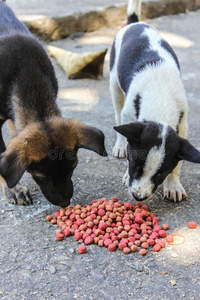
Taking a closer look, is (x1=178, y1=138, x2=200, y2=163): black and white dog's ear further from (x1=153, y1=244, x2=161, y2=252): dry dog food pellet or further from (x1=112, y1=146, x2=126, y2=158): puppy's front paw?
(x1=112, y1=146, x2=126, y2=158): puppy's front paw

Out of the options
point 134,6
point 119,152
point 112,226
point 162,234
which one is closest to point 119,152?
point 119,152

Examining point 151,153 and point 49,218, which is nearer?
point 151,153

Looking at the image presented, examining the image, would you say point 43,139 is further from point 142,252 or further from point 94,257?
point 142,252

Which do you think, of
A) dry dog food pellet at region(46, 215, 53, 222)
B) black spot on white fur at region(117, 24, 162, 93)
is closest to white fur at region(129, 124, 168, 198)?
dry dog food pellet at region(46, 215, 53, 222)

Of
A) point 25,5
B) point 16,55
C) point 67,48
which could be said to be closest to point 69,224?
point 16,55

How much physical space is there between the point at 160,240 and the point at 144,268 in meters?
0.37

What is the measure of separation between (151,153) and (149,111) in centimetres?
69

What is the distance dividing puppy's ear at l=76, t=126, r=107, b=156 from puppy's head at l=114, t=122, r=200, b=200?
235mm

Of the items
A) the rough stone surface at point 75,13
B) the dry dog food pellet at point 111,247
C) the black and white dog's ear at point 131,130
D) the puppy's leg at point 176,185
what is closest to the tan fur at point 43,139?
the black and white dog's ear at point 131,130

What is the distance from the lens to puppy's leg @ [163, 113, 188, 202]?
14.2 feet

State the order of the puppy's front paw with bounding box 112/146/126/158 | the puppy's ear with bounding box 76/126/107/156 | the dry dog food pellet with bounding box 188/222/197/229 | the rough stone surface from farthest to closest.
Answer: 1. the rough stone surface
2. the puppy's front paw with bounding box 112/146/126/158
3. the dry dog food pellet with bounding box 188/222/197/229
4. the puppy's ear with bounding box 76/126/107/156

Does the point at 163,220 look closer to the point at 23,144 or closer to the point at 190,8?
the point at 23,144

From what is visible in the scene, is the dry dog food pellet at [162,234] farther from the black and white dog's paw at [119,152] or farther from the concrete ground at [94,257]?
the black and white dog's paw at [119,152]

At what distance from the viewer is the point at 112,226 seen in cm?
390
